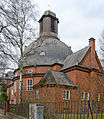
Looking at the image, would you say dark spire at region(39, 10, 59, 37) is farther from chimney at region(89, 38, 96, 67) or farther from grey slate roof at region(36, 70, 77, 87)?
grey slate roof at region(36, 70, 77, 87)

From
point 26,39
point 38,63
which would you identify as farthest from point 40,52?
point 26,39

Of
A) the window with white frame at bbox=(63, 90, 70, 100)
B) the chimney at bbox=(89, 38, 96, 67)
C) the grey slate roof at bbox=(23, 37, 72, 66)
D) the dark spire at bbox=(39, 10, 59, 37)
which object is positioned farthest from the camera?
the dark spire at bbox=(39, 10, 59, 37)

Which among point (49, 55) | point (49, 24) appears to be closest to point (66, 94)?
point (49, 55)

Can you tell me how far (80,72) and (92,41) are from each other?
5.34 metres

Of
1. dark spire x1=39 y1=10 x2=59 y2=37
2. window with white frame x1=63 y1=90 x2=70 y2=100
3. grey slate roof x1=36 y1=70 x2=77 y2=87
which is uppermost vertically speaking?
dark spire x1=39 y1=10 x2=59 y2=37

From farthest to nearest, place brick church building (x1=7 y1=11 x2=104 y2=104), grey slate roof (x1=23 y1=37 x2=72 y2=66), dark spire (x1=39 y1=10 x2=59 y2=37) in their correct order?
dark spire (x1=39 y1=10 x2=59 y2=37), grey slate roof (x1=23 y1=37 x2=72 y2=66), brick church building (x1=7 y1=11 x2=104 y2=104)

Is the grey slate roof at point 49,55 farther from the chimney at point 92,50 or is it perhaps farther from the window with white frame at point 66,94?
the window with white frame at point 66,94

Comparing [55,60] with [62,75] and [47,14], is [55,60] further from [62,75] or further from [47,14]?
[47,14]

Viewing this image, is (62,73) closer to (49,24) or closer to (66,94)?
(66,94)

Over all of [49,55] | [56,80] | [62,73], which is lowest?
[56,80]

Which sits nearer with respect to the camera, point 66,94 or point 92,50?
point 66,94

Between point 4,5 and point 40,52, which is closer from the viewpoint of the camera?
point 4,5

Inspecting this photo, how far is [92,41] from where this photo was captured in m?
23.3

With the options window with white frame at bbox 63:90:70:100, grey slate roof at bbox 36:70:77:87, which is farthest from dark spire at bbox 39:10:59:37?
window with white frame at bbox 63:90:70:100
